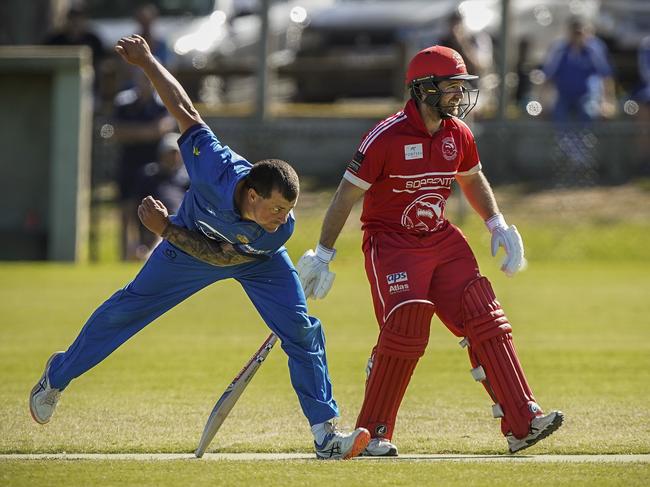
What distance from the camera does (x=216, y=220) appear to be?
23.1 feet

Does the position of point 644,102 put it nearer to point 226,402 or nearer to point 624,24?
point 624,24

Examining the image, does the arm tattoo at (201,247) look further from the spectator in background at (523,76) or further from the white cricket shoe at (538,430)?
the spectator in background at (523,76)

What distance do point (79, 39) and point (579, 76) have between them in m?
7.41

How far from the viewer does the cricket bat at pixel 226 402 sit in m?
7.09

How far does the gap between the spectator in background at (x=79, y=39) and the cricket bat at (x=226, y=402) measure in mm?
13126

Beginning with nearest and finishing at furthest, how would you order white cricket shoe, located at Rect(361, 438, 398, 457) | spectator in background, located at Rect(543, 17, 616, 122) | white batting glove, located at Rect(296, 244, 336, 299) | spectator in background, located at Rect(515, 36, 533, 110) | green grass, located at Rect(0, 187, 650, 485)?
1. green grass, located at Rect(0, 187, 650, 485)
2. white cricket shoe, located at Rect(361, 438, 398, 457)
3. white batting glove, located at Rect(296, 244, 336, 299)
4. spectator in background, located at Rect(543, 17, 616, 122)
5. spectator in background, located at Rect(515, 36, 533, 110)

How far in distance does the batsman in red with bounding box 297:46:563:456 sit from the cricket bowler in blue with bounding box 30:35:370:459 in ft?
1.05

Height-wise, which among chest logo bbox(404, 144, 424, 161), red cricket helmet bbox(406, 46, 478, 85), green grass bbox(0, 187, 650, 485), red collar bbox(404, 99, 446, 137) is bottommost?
green grass bbox(0, 187, 650, 485)

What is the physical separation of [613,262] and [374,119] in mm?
4005

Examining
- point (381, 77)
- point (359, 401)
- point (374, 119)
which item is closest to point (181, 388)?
point (359, 401)

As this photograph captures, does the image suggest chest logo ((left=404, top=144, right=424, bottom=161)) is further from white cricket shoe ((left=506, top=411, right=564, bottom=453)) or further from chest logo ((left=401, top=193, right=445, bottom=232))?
white cricket shoe ((left=506, top=411, right=564, bottom=453))

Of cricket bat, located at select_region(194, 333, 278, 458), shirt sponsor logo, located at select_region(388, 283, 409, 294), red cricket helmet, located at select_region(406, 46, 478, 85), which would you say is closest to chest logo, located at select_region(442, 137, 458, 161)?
red cricket helmet, located at select_region(406, 46, 478, 85)

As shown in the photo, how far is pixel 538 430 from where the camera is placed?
→ 7.01m

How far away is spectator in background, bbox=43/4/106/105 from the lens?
791 inches
